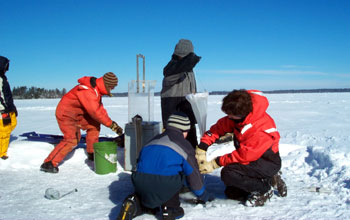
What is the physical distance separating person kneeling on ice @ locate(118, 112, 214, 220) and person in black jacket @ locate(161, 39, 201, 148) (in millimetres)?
1096

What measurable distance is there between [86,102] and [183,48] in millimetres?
1487

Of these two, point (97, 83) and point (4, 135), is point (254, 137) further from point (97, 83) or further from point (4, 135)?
point (4, 135)

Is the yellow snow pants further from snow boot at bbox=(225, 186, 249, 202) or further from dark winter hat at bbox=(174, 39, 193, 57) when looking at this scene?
snow boot at bbox=(225, 186, 249, 202)

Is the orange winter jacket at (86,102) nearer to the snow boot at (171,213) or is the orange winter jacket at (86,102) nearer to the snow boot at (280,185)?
the snow boot at (171,213)

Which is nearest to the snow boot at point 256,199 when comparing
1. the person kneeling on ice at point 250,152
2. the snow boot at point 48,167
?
the person kneeling on ice at point 250,152

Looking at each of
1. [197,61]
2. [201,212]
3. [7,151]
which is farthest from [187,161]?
[7,151]

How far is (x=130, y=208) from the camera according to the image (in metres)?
2.21

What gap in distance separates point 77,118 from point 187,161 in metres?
2.40

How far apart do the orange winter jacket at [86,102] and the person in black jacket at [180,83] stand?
89 cm

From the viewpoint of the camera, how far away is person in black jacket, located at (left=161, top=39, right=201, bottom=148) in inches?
132

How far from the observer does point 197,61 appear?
3334 mm

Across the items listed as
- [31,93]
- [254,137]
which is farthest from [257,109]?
[31,93]

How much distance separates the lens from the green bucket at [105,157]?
11.7 feet

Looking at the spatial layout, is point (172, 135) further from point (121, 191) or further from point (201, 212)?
point (121, 191)
